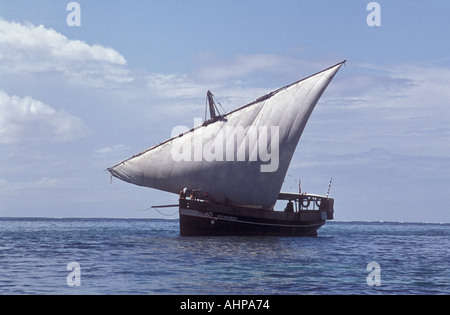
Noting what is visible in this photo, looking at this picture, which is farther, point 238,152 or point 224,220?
point 238,152

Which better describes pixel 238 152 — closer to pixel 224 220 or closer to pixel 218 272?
pixel 224 220

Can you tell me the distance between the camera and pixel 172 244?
129ft

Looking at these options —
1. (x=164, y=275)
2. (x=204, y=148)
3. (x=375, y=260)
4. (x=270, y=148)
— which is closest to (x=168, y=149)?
(x=204, y=148)

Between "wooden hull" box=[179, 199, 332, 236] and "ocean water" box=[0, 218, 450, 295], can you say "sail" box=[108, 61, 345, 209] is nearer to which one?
"wooden hull" box=[179, 199, 332, 236]

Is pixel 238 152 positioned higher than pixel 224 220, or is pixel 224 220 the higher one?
pixel 238 152

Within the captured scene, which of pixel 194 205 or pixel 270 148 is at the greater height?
pixel 270 148

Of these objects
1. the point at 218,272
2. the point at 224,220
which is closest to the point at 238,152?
the point at 224,220

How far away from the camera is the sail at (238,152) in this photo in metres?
45.1

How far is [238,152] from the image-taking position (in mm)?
44969

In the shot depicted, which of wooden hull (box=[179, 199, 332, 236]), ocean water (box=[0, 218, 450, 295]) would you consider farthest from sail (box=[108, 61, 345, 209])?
ocean water (box=[0, 218, 450, 295])

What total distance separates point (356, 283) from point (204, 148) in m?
24.4

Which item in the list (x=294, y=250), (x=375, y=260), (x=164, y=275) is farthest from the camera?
(x=294, y=250)

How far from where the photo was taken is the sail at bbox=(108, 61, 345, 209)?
4506cm
